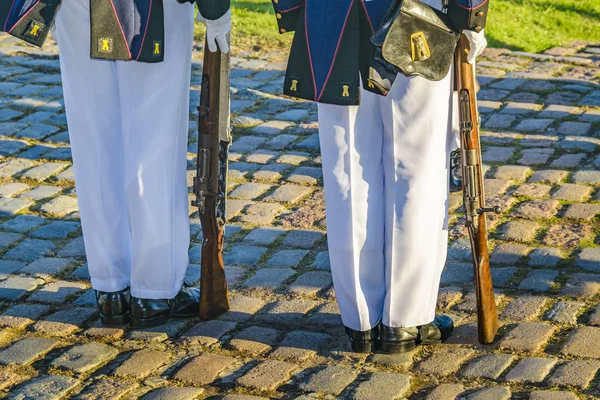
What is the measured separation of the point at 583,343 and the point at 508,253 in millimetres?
875

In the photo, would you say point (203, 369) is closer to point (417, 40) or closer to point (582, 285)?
point (417, 40)

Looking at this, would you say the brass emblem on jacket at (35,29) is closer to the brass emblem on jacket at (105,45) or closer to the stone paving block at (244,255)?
the brass emblem on jacket at (105,45)

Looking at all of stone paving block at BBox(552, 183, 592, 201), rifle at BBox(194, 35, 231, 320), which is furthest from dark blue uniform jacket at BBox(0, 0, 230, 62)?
stone paving block at BBox(552, 183, 592, 201)

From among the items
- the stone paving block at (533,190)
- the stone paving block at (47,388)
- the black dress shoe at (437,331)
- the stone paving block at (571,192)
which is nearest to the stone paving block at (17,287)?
the stone paving block at (47,388)

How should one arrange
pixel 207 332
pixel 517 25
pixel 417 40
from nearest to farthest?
pixel 417 40
pixel 207 332
pixel 517 25

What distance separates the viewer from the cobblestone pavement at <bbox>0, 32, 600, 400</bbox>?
3332 millimetres

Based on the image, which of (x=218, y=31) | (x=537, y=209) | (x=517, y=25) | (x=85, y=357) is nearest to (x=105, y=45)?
(x=218, y=31)

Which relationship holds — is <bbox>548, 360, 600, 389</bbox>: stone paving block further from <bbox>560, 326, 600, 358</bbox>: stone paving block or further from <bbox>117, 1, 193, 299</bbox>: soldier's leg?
<bbox>117, 1, 193, 299</bbox>: soldier's leg

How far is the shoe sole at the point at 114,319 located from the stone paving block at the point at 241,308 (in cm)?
36

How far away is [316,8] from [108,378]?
141 centimetres

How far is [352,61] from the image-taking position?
3.15 m

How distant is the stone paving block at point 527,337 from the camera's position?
350 cm

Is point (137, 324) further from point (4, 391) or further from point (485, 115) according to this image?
point (485, 115)

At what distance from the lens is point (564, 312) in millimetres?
3748
